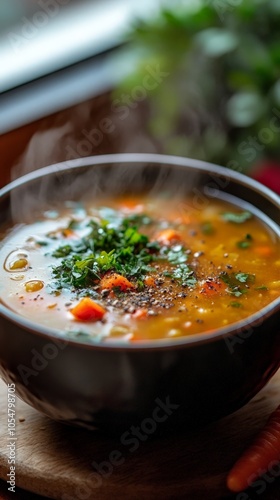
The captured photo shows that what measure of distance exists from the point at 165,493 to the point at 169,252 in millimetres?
758

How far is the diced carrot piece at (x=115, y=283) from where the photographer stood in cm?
204

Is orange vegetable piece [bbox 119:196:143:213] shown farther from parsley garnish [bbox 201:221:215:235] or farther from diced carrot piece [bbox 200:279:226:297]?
diced carrot piece [bbox 200:279:226:297]

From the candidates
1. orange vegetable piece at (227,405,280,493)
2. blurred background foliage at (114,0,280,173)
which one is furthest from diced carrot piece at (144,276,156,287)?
A: blurred background foliage at (114,0,280,173)

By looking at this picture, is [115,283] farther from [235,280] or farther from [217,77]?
[217,77]

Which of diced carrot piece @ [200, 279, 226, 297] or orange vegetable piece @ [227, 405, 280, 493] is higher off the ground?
diced carrot piece @ [200, 279, 226, 297]

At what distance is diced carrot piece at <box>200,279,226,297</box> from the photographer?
2.04m

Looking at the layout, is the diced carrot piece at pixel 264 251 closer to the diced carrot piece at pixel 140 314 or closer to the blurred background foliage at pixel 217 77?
the diced carrot piece at pixel 140 314

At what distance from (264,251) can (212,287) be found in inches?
11.4

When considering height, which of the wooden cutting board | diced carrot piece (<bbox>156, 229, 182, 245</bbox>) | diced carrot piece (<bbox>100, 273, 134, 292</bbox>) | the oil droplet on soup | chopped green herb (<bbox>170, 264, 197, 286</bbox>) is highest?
the oil droplet on soup

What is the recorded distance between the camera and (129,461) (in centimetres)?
186

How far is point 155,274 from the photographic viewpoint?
2.14m

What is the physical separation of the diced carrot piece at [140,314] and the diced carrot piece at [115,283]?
4.9 inches

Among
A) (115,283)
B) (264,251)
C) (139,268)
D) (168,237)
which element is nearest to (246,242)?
(264,251)

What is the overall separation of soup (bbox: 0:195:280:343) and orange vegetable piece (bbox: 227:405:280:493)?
296mm
